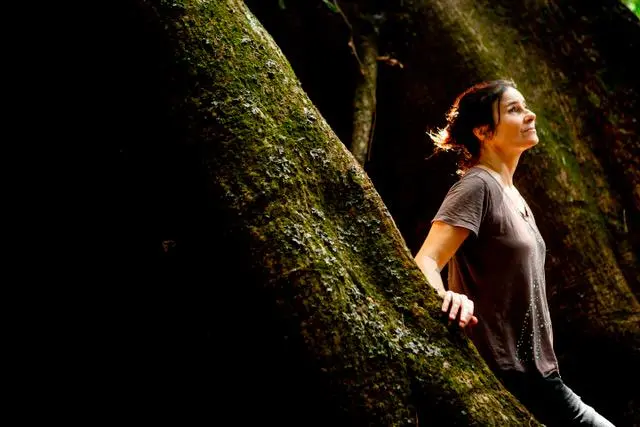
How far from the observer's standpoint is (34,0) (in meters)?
2.06

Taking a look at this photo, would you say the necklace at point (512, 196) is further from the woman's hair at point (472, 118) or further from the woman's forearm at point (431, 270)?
the woman's forearm at point (431, 270)

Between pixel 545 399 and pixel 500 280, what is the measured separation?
592 millimetres

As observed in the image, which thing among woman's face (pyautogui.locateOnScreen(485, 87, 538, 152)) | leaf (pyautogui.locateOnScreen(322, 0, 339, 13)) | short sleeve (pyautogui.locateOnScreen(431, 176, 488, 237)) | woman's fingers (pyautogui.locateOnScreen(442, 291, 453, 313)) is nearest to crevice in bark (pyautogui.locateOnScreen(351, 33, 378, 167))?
leaf (pyautogui.locateOnScreen(322, 0, 339, 13))

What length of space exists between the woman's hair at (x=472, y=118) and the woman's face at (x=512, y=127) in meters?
0.04

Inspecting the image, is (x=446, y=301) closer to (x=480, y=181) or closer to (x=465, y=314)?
(x=465, y=314)

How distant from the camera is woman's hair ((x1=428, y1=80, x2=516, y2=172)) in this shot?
2891mm

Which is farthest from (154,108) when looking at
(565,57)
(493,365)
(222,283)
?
(565,57)

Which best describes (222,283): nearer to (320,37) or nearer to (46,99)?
(46,99)

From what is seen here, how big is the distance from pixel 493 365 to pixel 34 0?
2.57 metres

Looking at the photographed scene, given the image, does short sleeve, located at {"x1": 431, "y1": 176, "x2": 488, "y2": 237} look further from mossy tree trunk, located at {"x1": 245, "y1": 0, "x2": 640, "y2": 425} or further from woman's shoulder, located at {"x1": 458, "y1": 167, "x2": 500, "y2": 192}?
mossy tree trunk, located at {"x1": 245, "y1": 0, "x2": 640, "y2": 425}

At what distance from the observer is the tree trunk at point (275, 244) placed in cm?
167

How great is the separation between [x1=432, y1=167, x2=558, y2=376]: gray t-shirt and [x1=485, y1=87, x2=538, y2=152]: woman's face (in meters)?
0.40

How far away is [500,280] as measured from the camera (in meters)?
2.45

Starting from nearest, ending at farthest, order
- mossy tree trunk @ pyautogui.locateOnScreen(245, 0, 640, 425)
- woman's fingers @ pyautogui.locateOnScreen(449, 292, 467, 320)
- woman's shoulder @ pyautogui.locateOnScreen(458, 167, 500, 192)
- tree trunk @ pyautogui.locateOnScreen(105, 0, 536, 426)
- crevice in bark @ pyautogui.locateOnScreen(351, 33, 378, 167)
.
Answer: tree trunk @ pyautogui.locateOnScreen(105, 0, 536, 426), woman's fingers @ pyautogui.locateOnScreen(449, 292, 467, 320), woman's shoulder @ pyautogui.locateOnScreen(458, 167, 500, 192), mossy tree trunk @ pyautogui.locateOnScreen(245, 0, 640, 425), crevice in bark @ pyautogui.locateOnScreen(351, 33, 378, 167)
